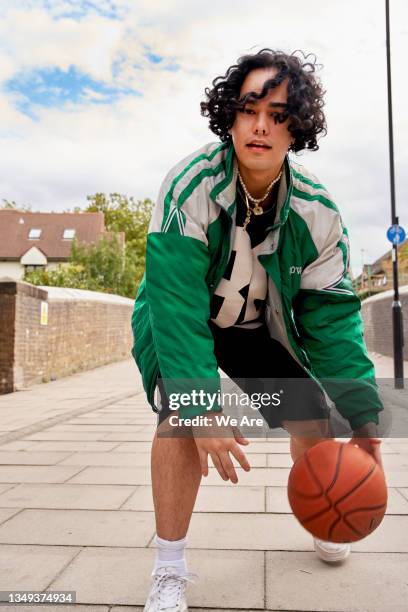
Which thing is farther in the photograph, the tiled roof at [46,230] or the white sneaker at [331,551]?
the tiled roof at [46,230]

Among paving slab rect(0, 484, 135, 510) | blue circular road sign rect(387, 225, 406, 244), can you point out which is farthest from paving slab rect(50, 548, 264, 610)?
blue circular road sign rect(387, 225, 406, 244)

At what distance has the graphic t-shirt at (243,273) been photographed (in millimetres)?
2459

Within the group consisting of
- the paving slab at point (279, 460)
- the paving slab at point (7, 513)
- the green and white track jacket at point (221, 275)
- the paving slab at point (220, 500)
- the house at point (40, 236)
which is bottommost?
the paving slab at point (7, 513)

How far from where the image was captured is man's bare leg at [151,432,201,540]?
7.60ft

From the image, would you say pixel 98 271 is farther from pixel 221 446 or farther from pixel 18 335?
pixel 221 446

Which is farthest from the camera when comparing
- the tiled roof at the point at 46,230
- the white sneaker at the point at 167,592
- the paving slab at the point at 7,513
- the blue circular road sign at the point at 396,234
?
the tiled roof at the point at 46,230

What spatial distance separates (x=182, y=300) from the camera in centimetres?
216

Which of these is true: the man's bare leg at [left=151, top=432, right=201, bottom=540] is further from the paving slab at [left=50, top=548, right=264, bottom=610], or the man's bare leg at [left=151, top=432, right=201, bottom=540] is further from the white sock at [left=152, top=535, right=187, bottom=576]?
the paving slab at [left=50, top=548, right=264, bottom=610]

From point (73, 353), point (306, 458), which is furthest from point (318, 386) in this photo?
point (73, 353)

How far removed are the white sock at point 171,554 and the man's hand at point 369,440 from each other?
2.49 feet

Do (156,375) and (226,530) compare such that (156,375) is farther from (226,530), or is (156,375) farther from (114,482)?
(114,482)

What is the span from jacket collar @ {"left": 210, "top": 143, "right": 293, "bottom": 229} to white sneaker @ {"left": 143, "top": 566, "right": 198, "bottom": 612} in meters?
1.34

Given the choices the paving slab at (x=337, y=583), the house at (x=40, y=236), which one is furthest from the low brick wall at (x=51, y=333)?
the house at (x=40, y=236)

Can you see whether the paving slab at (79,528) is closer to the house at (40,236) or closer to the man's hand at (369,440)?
the man's hand at (369,440)
